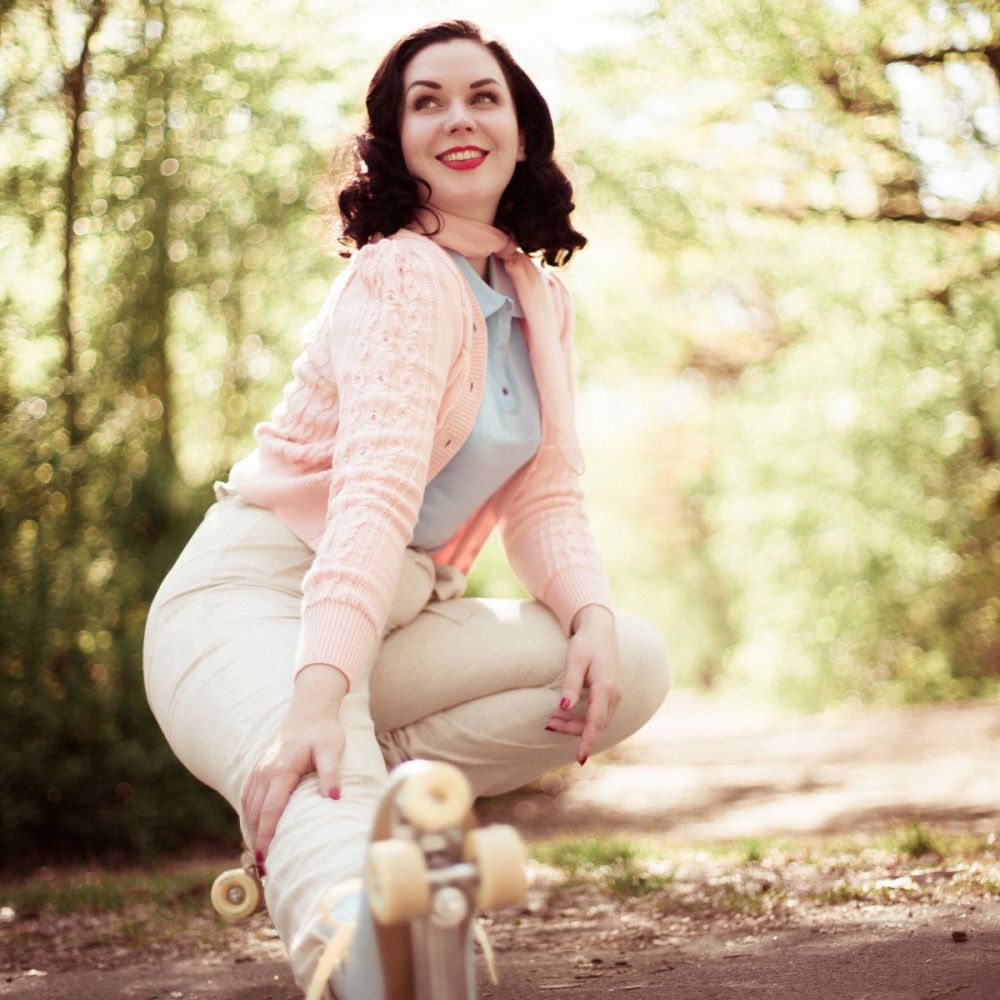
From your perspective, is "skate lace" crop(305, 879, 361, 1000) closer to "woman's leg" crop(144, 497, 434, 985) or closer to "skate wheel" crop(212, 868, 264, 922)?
"woman's leg" crop(144, 497, 434, 985)

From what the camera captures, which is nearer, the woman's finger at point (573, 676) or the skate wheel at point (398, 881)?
the skate wheel at point (398, 881)

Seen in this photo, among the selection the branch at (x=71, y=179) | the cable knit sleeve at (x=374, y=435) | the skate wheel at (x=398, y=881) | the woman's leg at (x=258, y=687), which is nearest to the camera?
the skate wheel at (x=398, y=881)

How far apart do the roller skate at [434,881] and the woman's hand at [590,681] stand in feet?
2.49

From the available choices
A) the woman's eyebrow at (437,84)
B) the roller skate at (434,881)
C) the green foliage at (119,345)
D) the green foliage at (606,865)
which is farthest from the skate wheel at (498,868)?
the green foliage at (119,345)

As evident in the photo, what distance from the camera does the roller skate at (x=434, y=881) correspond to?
4.15ft

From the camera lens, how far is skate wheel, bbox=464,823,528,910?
1265 millimetres

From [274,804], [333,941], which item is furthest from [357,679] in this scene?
[333,941]

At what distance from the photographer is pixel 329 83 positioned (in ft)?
20.3

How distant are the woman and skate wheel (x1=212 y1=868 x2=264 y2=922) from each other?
210mm

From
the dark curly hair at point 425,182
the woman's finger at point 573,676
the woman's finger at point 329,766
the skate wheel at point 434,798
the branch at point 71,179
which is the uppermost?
the branch at point 71,179

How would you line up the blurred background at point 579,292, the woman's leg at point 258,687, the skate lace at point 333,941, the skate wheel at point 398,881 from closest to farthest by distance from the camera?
the skate wheel at point 398,881 → the skate lace at point 333,941 → the woman's leg at point 258,687 → the blurred background at point 579,292

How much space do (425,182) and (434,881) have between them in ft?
4.24

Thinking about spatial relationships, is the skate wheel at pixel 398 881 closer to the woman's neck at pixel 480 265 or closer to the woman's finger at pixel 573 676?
the woman's finger at pixel 573 676

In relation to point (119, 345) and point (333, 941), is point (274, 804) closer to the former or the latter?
point (333, 941)
